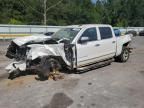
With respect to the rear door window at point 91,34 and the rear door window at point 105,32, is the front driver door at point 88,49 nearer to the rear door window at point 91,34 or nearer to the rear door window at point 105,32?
the rear door window at point 91,34

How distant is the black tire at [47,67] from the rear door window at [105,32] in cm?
254

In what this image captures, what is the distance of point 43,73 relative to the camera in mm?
9461

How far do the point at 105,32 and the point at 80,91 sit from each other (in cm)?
415

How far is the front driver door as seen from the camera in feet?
33.5

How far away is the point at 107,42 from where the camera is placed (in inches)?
457

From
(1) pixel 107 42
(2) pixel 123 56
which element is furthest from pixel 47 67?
(2) pixel 123 56

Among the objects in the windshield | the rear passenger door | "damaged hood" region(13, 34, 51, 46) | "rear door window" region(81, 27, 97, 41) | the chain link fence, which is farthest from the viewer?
the chain link fence

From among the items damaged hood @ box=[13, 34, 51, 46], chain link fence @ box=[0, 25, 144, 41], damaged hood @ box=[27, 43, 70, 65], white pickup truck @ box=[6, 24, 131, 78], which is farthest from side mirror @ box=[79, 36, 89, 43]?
chain link fence @ box=[0, 25, 144, 41]

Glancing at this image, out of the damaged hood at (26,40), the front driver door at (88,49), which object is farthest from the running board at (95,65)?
the damaged hood at (26,40)

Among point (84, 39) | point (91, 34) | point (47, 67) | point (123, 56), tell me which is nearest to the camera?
point (47, 67)

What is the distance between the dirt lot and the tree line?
39.7 meters

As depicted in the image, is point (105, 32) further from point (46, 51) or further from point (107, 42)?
point (46, 51)

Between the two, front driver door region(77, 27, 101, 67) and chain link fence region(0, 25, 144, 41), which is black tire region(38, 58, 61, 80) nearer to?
front driver door region(77, 27, 101, 67)

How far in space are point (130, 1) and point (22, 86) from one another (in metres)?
83.7
